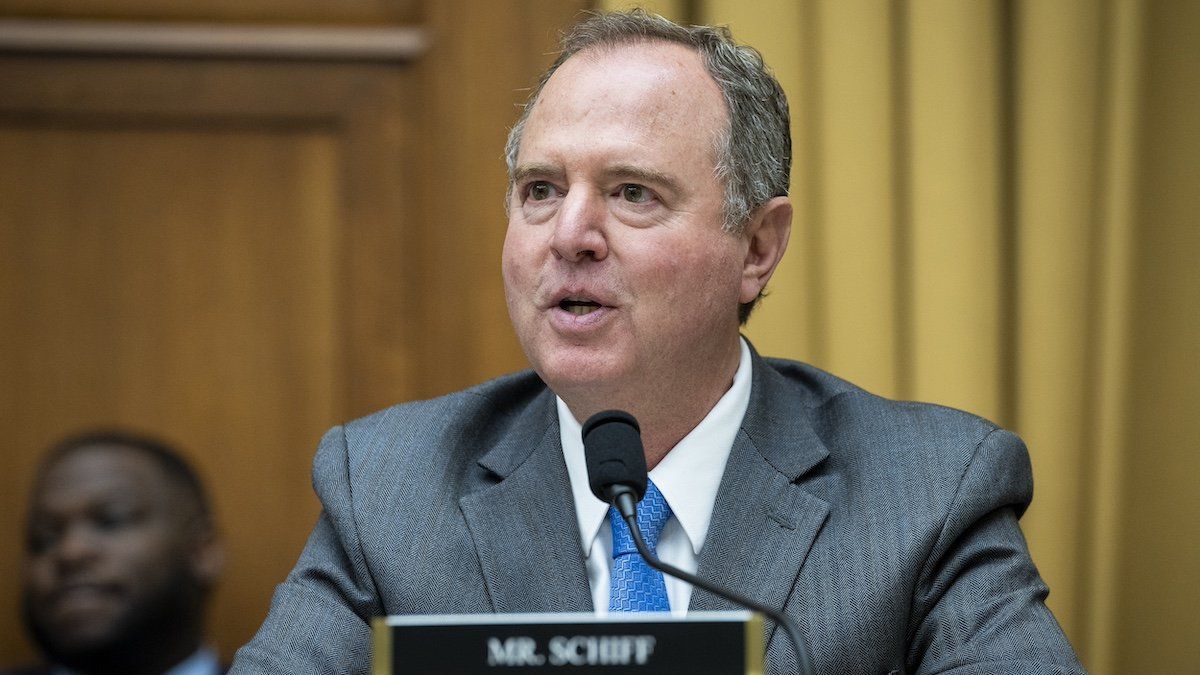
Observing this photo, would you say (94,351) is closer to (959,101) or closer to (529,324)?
(529,324)

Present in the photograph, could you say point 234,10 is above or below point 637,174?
above

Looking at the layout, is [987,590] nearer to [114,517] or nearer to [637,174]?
[637,174]

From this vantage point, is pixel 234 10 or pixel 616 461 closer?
pixel 616 461

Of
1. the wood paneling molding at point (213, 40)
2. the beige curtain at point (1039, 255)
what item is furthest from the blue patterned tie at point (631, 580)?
the wood paneling molding at point (213, 40)

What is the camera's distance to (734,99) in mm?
1842

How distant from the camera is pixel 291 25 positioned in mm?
2469

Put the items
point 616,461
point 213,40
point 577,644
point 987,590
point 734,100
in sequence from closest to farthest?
point 577,644 < point 616,461 < point 987,590 < point 734,100 < point 213,40

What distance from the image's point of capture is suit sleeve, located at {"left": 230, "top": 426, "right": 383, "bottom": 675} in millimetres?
1597

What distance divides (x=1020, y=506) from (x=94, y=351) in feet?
5.50

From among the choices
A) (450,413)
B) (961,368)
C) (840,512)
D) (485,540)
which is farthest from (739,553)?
(961,368)

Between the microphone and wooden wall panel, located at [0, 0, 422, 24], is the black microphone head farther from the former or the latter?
wooden wall panel, located at [0, 0, 422, 24]

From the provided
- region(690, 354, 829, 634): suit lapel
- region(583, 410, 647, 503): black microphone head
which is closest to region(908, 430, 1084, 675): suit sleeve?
region(690, 354, 829, 634): suit lapel

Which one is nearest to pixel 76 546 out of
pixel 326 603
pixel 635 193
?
pixel 326 603

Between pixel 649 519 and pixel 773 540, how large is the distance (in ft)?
0.54
